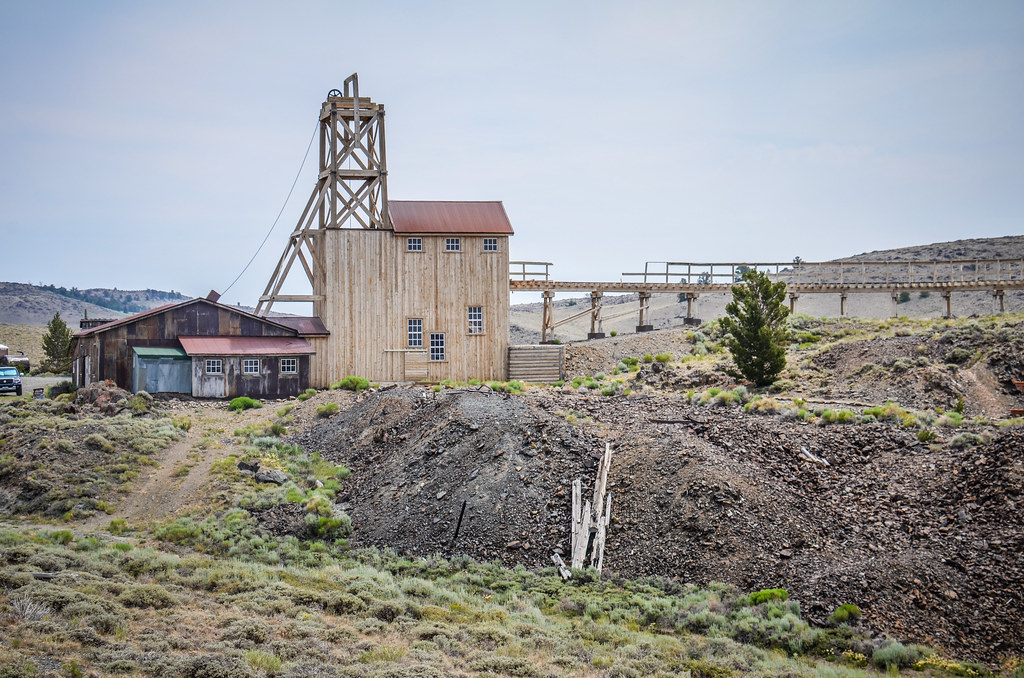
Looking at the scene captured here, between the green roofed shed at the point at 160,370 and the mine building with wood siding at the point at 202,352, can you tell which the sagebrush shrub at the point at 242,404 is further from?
the green roofed shed at the point at 160,370

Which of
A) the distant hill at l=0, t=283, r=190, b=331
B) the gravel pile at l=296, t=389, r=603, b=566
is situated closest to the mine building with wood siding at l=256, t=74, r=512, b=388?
the gravel pile at l=296, t=389, r=603, b=566

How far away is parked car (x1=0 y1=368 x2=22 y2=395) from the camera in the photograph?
42.9 metres

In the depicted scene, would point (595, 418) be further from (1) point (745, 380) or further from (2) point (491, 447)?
(1) point (745, 380)

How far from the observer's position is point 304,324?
3669 centimetres

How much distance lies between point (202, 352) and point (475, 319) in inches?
451

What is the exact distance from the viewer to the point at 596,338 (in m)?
43.8

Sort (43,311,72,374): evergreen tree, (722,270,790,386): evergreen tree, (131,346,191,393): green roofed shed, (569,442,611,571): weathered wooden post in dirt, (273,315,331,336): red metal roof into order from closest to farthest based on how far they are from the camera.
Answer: (569,442,611,571): weathered wooden post in dirt, (722,270,790,386): evergreen tree, (131,346,191,393): green roofed shed, (273,315,331,336): red metal roof, (43,311,72,374): evergreen tree

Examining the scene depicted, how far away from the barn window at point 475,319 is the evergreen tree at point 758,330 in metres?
10.6

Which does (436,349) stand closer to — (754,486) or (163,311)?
(163,311)

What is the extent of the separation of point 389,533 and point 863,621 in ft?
33.3

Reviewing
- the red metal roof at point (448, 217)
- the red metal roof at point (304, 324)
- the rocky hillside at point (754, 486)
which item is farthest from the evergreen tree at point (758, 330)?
the red metal roof at point (304, 324)

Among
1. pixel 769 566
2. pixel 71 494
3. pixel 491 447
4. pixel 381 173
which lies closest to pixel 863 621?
pixel 769 566

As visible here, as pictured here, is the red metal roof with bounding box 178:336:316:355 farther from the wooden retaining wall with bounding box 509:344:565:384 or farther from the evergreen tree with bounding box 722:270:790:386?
the evergreen tree with bounding box 722:270:790:386

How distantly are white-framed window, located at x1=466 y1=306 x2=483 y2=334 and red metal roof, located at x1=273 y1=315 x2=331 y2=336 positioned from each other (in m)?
6.24
